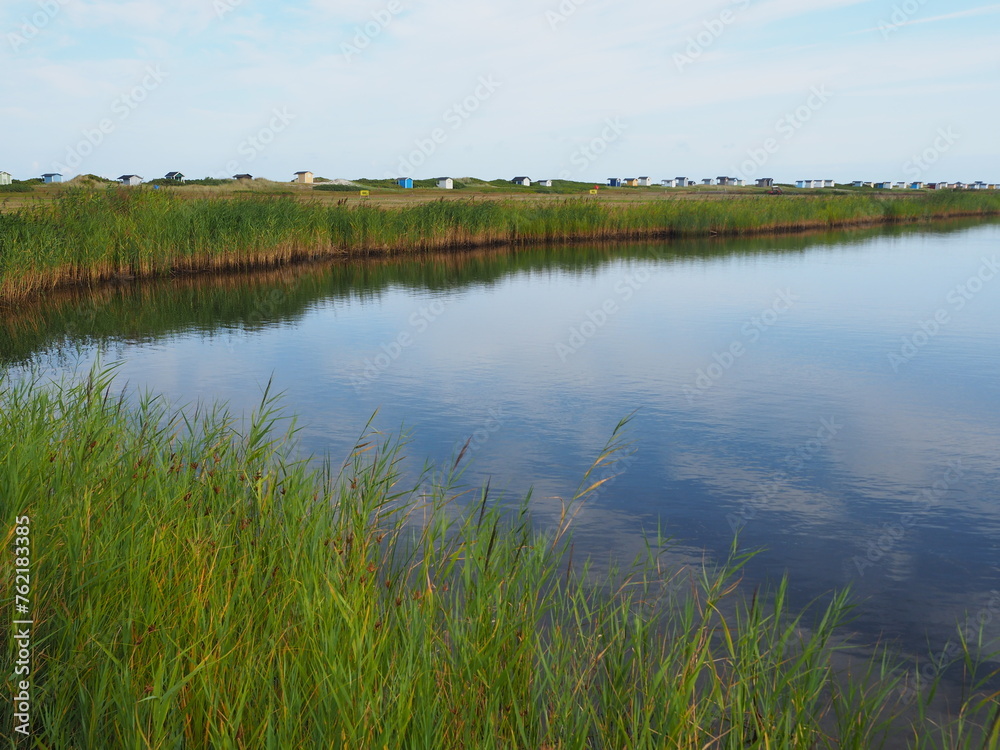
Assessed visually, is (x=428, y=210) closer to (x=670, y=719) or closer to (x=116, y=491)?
(x=116, y=491)

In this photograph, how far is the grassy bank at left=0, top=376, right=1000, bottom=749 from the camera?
3096 millimetres

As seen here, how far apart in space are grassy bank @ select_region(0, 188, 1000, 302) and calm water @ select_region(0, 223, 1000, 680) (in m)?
1.09

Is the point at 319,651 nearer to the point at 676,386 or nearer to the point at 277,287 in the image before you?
the point at 676,386

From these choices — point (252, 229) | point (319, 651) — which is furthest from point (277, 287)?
point (319, 651)

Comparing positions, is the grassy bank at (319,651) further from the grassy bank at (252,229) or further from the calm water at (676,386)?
the grassy bank at (252,229)

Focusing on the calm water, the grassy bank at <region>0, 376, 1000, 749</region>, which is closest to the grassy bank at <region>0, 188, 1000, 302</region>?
the calm water

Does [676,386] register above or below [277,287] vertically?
below

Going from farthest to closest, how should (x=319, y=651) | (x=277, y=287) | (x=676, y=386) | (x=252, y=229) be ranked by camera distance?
(x=252, y=229) < (x=277, y=287) < (x=676, y=386) < (x=319, y=651)

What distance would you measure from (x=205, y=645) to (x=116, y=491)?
6.48ft

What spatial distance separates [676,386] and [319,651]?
9.04 m

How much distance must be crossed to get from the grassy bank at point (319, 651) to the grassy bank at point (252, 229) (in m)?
14.8

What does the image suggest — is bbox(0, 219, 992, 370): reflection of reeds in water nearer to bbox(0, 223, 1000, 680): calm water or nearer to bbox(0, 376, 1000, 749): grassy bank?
bbox(0, 223, 1000, 680): calm water

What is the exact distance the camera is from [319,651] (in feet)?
10.9

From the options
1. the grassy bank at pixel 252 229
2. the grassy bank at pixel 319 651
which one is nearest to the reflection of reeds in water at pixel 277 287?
the grassy bank at pixel 252 229
